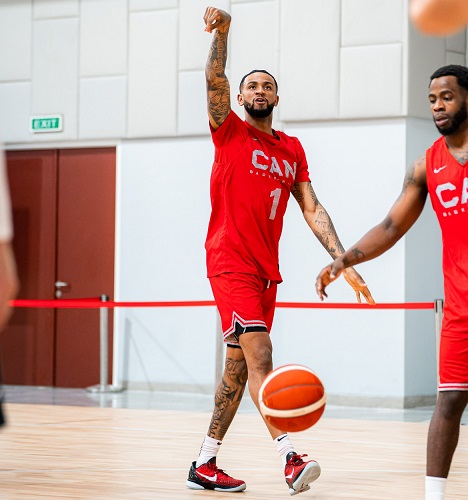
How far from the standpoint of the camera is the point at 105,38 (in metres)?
13.8

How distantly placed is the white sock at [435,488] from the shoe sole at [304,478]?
1001mm

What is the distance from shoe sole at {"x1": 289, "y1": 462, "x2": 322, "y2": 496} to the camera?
5.71m

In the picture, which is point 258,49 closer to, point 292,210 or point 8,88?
point 292,210

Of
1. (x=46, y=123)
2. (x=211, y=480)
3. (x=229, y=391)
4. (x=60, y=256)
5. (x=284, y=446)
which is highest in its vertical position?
(x=46, y=123)

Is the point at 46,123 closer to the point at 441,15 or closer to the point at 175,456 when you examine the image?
the point at 175,456

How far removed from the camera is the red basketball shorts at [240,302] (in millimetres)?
6098

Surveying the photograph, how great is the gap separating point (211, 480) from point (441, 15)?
123 inches

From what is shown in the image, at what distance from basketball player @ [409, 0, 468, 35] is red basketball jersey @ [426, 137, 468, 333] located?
2.84ft

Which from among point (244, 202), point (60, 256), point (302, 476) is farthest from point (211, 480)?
point (60, 256)

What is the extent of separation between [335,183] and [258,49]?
181 centimetres

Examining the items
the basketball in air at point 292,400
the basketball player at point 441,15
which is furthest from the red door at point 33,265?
the basketball player at point 441,15

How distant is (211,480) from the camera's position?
6262 millimetres

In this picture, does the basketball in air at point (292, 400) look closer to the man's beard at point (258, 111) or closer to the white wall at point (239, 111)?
the man's beard at point (258, 111)

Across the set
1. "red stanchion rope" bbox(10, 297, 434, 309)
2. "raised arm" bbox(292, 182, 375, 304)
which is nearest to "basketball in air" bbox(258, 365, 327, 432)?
"raised arm" bbox(292, 182, 375, 304)
